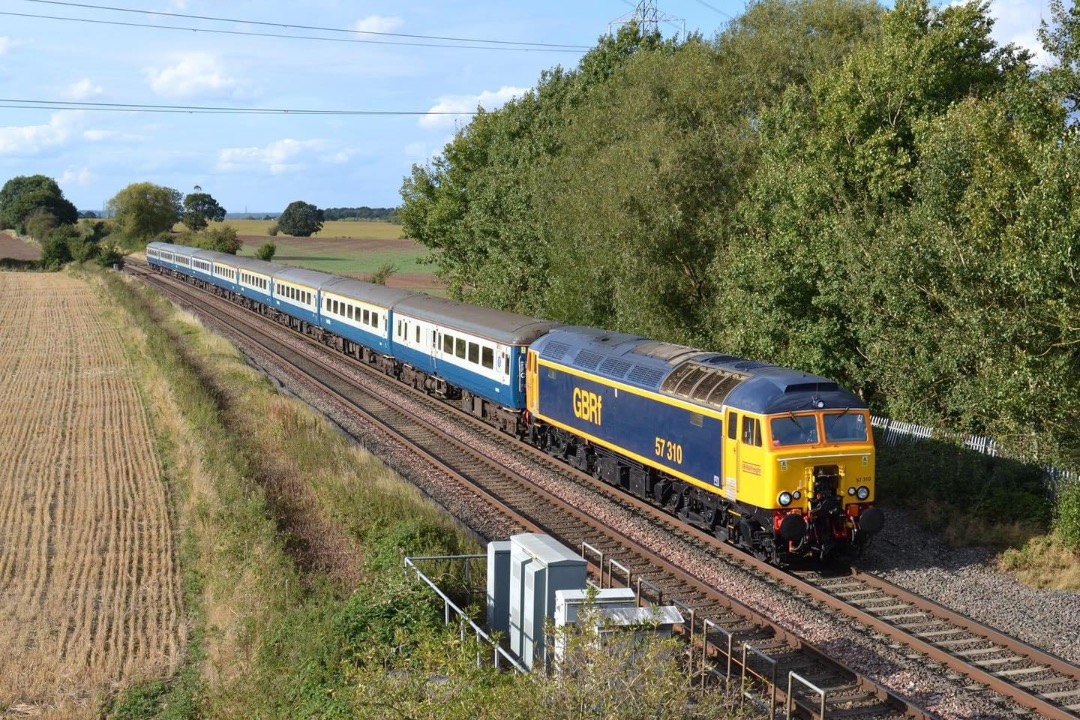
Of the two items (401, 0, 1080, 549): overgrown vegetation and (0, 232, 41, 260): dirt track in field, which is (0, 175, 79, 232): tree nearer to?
(0, 232, 41, 260): dirt track in field

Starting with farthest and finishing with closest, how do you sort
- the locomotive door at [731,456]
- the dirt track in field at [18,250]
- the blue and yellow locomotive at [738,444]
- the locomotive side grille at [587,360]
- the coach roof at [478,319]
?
the dirt track in field at [18,250]
the coach roof at [478,319]
the locomotive side grille at [587,360]
the locomotive door at [731,456]
the blue and yellow locomotive at [738,444]

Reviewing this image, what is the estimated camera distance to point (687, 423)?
18.4m

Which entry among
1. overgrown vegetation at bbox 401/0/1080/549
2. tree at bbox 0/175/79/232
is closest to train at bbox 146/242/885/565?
overgrown vegetation at bbox 401/0/1080/549

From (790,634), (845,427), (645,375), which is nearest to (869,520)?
(845,427)

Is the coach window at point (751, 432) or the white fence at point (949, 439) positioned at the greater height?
the coach window at point (751, 432)

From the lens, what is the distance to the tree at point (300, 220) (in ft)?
604

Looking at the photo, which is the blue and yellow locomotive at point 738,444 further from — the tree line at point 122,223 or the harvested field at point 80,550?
the tree line at point 122,223

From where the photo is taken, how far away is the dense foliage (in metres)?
18.7

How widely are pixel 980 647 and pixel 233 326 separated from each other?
46.5 m

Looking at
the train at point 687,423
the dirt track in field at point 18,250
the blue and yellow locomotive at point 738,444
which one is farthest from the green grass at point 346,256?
the blue and yellow locomotive at point 738,444

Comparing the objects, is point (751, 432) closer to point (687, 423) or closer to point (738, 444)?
point (738, 444)

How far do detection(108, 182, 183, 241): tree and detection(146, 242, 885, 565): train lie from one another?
117 m

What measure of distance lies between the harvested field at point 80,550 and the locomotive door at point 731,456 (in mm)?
9159

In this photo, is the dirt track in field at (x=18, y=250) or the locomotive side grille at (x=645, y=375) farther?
the dirt track in field at (x=18, y=250)
